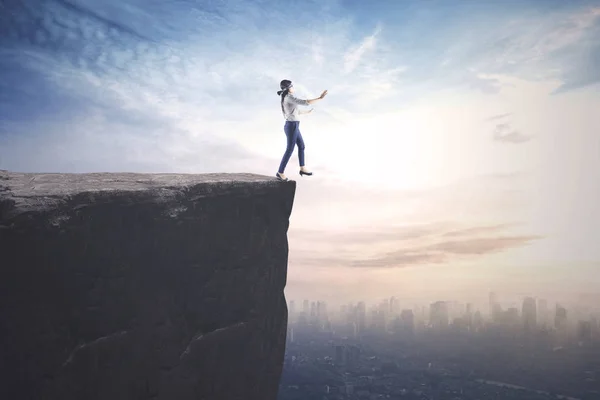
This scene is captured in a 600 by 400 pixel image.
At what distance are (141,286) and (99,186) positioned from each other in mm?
1697

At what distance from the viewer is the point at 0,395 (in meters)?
6.08

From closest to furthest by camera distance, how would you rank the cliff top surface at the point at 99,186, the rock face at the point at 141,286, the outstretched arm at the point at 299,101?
the rock face at the point at 141,286
the cliff top surface at the point at 99,186
the outstretched arm at the point at 299,101

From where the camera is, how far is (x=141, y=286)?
7.09 meters

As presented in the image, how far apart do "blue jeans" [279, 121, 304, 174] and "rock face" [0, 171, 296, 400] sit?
1.68 feet

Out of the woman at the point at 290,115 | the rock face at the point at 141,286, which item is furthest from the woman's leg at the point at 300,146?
the rock face at the point at 141,286

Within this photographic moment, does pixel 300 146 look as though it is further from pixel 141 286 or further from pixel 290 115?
pixel 141 286

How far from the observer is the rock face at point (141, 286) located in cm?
632

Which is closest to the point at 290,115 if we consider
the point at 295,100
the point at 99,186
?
the point at 295,100

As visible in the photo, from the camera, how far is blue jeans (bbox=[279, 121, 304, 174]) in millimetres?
8711

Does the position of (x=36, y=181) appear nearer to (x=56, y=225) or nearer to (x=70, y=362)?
(x=56, y=225)

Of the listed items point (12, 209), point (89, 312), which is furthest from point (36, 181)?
point (89, 312)

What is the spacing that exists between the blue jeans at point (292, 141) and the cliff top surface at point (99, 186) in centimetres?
42

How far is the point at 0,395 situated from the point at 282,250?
4.86 m

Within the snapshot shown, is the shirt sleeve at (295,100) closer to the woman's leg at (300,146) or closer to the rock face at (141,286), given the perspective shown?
the woman's leg at (300,146)
